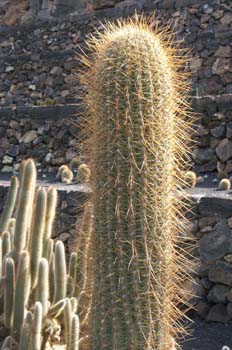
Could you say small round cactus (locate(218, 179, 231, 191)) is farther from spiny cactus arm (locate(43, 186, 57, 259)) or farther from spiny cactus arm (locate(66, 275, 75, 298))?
spiny cactus arm (locate(43, 186, 57, 259))

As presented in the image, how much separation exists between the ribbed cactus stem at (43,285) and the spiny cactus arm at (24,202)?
11.0 inches

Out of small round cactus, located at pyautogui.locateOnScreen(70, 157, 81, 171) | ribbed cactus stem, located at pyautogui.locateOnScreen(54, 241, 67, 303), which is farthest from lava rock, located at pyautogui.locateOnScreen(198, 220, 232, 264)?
small round cactus, located at pyautogui.locateOnScreen(70, 157, 81, 171)

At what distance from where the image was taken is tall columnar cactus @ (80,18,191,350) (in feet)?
8.30

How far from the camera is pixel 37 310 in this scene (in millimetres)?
2762

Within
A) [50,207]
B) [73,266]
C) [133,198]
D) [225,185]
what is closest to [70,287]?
[73,266]

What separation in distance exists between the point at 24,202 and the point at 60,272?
1.29 feet

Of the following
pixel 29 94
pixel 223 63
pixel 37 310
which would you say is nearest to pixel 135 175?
pixel 37 310

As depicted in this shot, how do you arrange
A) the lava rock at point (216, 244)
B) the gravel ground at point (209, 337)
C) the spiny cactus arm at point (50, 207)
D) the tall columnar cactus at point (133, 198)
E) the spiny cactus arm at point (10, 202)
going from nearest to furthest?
the tall columnar cactus at point (133, 198), the spiny cactus arm at point (50, 207), the spiny cactus arm at point (10, 202), the gravel ground at point (209, 337), the lava rock at point (216, 244)

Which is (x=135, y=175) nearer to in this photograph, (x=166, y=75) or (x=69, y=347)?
(x=166, y=75)

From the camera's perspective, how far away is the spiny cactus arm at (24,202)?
3.03 m

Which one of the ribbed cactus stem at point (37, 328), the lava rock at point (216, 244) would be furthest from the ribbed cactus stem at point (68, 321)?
the lava rock at point (216, 244)

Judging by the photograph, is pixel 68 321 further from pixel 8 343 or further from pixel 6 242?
pixel 6 242

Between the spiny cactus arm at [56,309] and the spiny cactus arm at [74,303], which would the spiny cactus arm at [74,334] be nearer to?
the spiny cactus arm at [56,309]

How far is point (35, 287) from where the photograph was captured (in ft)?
10.3
